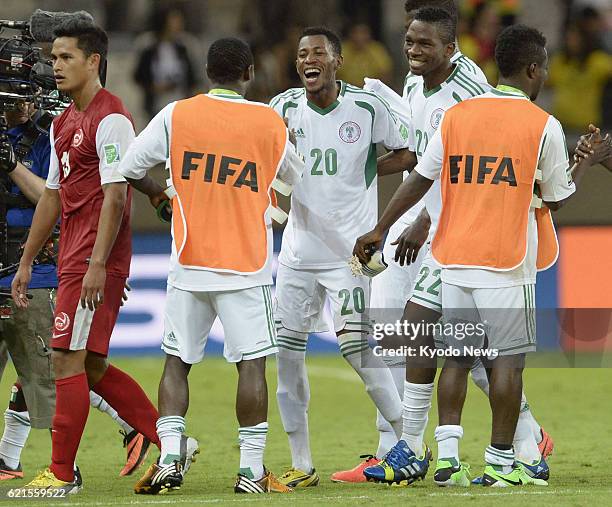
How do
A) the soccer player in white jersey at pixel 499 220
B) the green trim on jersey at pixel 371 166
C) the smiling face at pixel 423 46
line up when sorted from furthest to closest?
the green trim on jersey at pixel 371 166
the smiling face at pixel 423 46
the soccer player in white jersey at pixel 499 220

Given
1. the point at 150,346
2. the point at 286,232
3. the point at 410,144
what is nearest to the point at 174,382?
the point at 286,232

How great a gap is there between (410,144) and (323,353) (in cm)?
674

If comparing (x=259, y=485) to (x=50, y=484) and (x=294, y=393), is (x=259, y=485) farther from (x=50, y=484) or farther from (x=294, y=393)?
(x=50, y=484)

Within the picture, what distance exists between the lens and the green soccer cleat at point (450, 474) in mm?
6711

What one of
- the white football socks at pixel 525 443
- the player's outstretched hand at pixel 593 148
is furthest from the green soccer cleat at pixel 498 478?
the player's outstretched hand at pixel 593 148

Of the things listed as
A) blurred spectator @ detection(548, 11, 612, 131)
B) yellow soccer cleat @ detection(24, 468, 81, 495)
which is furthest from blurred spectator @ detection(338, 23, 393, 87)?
yellow soccer cleat @ detection(24, 468, 81, 495)

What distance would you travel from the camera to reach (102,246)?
6.46 meters

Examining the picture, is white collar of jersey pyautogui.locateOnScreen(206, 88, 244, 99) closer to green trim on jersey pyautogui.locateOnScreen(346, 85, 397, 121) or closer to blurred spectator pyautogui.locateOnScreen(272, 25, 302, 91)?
green trim on jersey pyautogui.locateOnScreen(346, 85, 397, 121)

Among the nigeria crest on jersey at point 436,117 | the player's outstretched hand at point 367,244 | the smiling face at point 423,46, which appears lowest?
the player's outstretched hand at point 367,244

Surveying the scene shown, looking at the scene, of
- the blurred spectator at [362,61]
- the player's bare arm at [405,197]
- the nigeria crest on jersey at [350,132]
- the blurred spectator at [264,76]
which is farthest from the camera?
the blurred spectator at [362,61]

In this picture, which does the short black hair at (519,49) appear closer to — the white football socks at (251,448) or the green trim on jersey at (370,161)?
the green trim on jersey at (370,161)

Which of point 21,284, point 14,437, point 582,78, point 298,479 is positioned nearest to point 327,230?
point 298,479

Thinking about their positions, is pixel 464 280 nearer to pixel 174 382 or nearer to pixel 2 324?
pixel 174 382

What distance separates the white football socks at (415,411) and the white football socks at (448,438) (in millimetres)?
289
